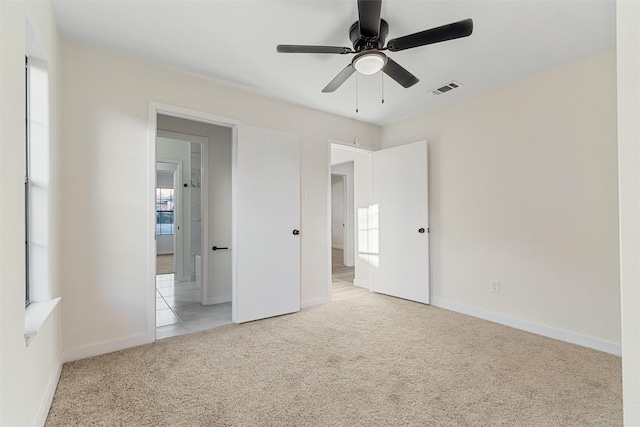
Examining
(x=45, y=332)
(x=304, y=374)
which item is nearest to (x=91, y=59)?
(x=45, y=332)

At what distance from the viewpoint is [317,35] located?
232 centimetres

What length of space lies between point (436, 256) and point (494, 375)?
1.84 m

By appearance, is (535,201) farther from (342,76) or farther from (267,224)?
(267,224)

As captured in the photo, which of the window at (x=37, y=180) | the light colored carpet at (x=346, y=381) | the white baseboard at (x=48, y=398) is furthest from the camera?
the window at (x=37, y=180)

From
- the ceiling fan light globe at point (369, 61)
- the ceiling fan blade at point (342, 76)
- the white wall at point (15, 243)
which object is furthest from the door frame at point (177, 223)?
the ceiling fan light globe at point (369, 61)

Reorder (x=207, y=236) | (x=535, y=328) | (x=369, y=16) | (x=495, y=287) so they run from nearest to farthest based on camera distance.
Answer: (x=369, y=16) < (x=535, y=328) < (x=495, y=287) < (x=207, y=236)

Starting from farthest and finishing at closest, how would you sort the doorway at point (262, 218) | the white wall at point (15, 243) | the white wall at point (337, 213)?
1. the white wall at point (337, 213)
2. the doorway at point (262, 218)
3. the white wall at point (15, 243)

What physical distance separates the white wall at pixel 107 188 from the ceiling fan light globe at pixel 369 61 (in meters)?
1.75

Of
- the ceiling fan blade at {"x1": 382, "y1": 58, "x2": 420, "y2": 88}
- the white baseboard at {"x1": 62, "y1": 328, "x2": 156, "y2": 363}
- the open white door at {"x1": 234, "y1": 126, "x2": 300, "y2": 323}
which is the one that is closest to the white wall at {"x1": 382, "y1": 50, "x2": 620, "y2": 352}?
the ceiling fan blade at {"x1": 382, "y1": 58, "x2": 420, "y2": 88}

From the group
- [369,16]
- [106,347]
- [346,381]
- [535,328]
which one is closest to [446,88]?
[369,16]

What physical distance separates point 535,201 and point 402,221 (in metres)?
1.54

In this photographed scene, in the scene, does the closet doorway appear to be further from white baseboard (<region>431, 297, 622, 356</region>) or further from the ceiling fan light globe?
white baseboard (<region>431, 297, 622, 356</region>)

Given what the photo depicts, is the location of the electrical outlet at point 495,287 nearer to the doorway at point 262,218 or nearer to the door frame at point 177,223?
the doorway at point 262,218

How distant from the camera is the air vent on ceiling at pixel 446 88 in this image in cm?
315
